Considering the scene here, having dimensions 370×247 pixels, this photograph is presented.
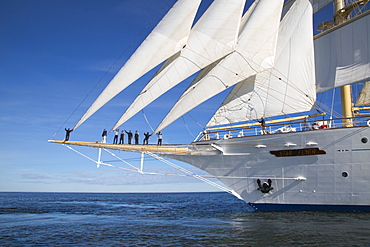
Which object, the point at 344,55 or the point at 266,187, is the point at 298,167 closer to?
the point at 266,187

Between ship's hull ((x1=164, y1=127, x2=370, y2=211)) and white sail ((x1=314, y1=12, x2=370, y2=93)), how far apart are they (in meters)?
6.20

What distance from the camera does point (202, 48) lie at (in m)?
21.2

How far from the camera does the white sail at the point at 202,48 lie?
19.6 m

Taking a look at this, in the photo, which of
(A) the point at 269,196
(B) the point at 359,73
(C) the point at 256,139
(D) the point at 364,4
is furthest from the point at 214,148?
(D) the point at 364,4

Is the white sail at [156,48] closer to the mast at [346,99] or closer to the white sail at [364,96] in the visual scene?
the mast at [346,99]

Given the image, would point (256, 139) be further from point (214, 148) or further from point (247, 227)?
point (247, 227)

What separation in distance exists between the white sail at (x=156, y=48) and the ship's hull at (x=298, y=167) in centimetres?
623

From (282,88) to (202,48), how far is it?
651 cm

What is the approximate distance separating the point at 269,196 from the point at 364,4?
Answer: 17381 mm

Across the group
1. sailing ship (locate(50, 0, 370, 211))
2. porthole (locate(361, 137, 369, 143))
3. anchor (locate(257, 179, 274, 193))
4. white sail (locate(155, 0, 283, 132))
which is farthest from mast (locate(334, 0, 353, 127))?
anchor (locate(257, 179, 274, 193))

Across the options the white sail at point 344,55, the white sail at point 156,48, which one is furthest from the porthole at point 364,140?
the white sail at point 156,48

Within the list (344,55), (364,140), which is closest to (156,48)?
(364,140)

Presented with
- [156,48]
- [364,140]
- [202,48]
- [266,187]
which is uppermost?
[202,48]

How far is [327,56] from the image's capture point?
2447cm
